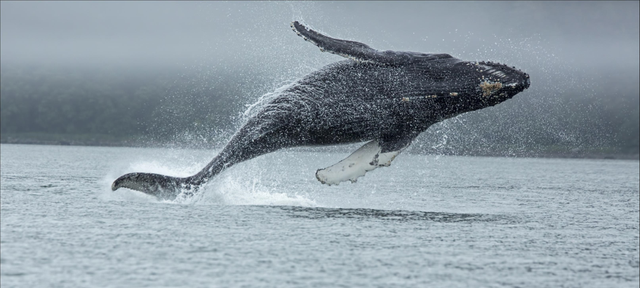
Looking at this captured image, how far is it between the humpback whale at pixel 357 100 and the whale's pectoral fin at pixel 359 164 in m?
0.39

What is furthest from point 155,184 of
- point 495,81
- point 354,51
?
point 495,81

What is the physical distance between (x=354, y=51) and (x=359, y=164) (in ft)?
8.06

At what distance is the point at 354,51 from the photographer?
603 inches

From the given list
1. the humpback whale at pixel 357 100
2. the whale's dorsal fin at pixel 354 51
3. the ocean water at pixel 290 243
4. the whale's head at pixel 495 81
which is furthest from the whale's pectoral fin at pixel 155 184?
the whale's head at pixel 495 81

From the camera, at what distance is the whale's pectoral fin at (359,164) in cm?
1641

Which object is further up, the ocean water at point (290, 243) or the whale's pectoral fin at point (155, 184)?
the whale's pectoral fin at point (155, 184)

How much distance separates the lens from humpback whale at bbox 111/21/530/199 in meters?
15.5

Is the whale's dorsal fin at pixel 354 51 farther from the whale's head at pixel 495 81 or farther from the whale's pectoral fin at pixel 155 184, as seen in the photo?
the whale's pectoral fin at pixel 155 184

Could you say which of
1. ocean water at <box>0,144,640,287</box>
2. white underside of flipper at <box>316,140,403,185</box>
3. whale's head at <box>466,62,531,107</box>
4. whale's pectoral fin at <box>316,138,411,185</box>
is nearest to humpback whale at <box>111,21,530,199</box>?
whale's head at <box>466,62,531,107</box>

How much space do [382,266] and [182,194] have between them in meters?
5.98

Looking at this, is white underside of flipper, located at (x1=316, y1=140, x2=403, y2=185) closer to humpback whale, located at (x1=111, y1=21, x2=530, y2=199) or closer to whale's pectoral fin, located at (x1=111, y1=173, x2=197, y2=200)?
humpback whale, located at (x1=111, y1=21, x2=530, y2=199)

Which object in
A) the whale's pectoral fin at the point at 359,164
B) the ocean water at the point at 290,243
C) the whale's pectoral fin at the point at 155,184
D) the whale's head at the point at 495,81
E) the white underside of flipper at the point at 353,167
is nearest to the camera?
the ocean water at the point at 290,243

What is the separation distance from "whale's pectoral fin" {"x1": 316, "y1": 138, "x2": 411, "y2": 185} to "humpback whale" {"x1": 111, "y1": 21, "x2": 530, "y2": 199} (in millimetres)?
386

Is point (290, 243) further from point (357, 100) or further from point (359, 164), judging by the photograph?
point (359, 164)
